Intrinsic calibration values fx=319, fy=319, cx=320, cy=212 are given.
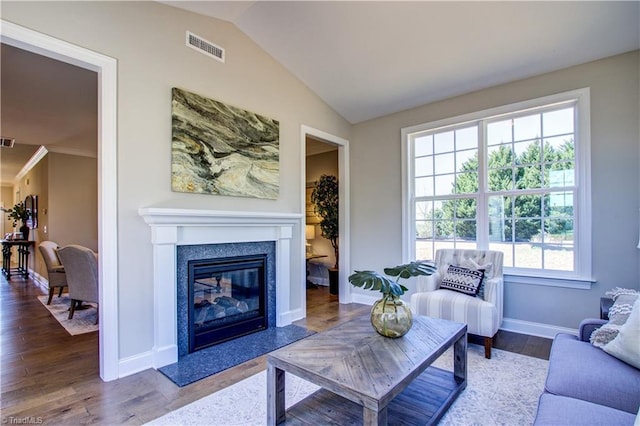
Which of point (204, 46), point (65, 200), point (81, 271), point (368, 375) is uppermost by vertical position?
point (204, 46)

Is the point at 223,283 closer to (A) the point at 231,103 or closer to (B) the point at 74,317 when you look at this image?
(A) the point at 231,103

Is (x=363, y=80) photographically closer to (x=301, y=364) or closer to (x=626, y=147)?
(x=626, y=147)

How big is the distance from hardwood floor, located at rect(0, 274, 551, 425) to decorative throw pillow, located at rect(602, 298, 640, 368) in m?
1.48

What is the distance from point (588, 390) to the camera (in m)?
1.46

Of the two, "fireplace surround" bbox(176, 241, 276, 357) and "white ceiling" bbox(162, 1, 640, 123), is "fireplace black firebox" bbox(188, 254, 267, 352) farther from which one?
"white ceiling" bbox(162, 1, 640, 123)

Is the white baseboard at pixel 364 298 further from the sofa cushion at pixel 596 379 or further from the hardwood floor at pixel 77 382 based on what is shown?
the sofa cushion at pixel 596 379

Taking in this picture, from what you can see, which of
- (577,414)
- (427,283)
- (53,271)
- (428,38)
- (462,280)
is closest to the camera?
(577,414)

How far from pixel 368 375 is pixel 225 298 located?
2.24 metres

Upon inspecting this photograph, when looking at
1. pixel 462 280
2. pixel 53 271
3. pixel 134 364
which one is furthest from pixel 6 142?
pixel 462 280

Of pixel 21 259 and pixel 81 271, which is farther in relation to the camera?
pixel 21 259

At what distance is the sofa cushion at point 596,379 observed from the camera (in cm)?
141

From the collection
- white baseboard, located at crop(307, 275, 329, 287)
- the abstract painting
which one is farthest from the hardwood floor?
white baseboard, located at crop(307, 275, 329, 287)

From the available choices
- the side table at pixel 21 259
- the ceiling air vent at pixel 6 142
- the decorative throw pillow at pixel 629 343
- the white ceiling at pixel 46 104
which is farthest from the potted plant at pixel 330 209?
the side table at pixel 21 259

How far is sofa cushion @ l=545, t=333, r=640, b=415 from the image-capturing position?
4.61 ft
